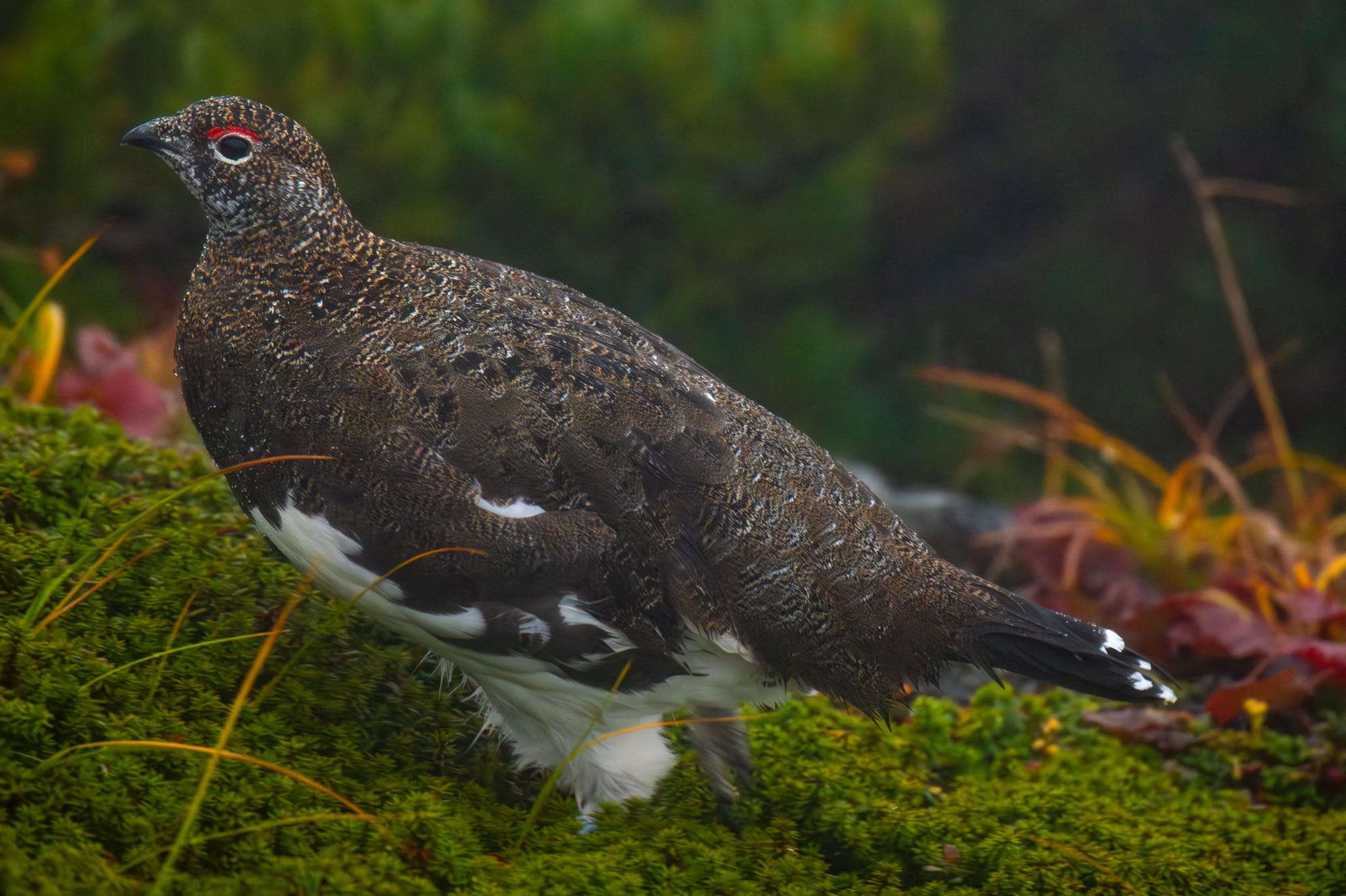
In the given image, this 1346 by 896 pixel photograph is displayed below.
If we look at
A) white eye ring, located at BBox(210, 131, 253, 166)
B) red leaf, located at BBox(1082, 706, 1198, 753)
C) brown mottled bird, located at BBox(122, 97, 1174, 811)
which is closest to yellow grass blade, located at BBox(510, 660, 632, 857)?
brown mottled bird, located at BBox(122, 97, 1174, 811)

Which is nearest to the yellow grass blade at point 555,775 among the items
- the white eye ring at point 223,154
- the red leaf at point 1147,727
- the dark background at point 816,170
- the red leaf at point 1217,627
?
the white eye ring at point 223,154

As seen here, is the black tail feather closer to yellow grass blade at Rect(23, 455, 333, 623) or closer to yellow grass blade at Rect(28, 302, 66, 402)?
yellow grass blade at Rect(23, 455, 333, 623)

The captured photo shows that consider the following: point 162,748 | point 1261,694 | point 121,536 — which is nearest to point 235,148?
point 121,536

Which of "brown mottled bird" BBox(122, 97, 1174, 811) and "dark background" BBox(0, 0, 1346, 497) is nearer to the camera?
"brown mottled bird" BBox(122, 97, 1174, 811)

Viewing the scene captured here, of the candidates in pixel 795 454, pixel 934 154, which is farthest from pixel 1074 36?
pixel 795 454

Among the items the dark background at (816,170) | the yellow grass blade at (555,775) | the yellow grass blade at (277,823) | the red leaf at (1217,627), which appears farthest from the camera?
the dark background at (816,170)

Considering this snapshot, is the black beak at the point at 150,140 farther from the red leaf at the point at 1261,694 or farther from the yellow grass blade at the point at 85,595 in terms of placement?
the red leaf at the point at 1261,694
